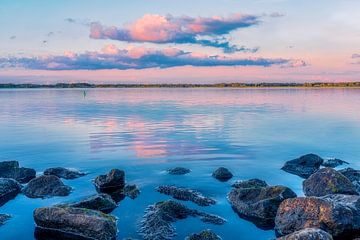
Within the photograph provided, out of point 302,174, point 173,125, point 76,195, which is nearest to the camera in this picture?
point 76,195

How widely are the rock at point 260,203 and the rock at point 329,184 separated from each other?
2.22m

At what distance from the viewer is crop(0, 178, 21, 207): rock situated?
66.0 ft

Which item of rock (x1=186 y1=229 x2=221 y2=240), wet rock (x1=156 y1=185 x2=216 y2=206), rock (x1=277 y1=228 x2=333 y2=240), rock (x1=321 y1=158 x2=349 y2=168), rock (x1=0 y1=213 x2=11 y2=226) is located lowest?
rock (x1=321 y1=158 x2=349 y2=168)

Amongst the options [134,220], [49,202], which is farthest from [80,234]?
[49,202]

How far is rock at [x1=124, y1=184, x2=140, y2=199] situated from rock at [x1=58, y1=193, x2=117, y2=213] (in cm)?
194

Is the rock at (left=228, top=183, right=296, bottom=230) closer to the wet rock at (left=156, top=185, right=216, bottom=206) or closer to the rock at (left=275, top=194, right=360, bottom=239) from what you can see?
the wet rock at (left=156, top=185, right=216, bottom=206)

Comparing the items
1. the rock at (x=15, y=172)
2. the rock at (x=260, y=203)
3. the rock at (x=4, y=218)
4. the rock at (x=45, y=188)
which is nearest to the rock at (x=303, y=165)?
the rock at (x=260, y=203)

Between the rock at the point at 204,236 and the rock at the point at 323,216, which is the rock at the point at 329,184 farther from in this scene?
the rock at the point at 204,236

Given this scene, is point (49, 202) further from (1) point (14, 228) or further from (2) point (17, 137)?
(2) point (17, 137)

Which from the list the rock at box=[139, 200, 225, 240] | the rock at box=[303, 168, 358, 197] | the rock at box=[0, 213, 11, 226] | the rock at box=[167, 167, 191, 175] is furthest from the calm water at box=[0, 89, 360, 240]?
the rock at box=[303, 168, 358, 197]

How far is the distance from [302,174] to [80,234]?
16041 mm

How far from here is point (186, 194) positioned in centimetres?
2006

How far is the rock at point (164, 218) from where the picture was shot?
49.6 ft

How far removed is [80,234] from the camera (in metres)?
15.0
